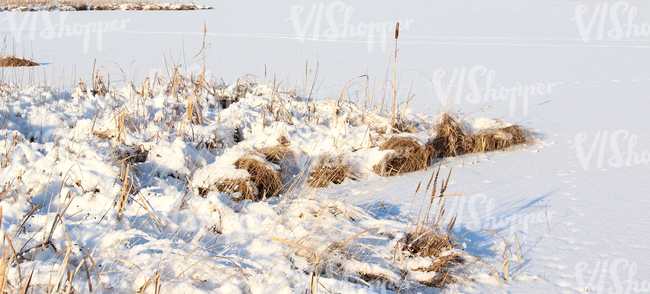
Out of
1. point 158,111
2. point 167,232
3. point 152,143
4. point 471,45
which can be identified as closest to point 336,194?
point 167,232

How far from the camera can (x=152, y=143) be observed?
2746mm

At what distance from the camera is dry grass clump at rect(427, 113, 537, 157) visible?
3340 millimetres

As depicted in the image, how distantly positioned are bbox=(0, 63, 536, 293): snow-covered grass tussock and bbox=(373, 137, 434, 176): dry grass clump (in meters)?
0.02

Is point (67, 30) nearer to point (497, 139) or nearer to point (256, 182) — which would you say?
point (256, 182)

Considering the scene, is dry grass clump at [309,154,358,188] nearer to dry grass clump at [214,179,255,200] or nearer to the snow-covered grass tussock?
the snow-covered grass tussock

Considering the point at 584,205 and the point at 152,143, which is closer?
the point at 584,205

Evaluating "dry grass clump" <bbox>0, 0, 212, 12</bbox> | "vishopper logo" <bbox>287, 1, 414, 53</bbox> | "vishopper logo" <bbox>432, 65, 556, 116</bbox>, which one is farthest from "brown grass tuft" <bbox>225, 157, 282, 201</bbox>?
"dry grass clump" <bbox>0, 0, 212, 12</bbox>

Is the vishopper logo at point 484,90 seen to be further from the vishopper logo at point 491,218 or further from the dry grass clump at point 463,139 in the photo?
the vishopper logo at point 491,218

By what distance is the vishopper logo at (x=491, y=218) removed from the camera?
2.16 meters

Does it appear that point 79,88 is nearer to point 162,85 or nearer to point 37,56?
point 162,85

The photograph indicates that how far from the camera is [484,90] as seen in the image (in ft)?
17.3

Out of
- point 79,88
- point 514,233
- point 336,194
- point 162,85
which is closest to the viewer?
point 514,233

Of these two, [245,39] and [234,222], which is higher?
[245,39]

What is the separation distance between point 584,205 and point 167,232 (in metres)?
2.24
